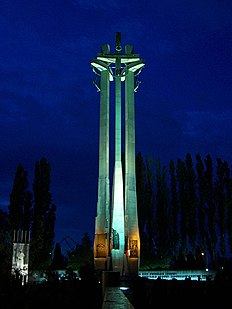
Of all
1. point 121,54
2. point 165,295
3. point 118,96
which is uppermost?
point 121,54

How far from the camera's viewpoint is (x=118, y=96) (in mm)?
27312

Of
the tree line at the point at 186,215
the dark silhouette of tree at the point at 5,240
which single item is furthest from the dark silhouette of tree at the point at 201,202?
the dark silhouette of tree at the point at 5,240

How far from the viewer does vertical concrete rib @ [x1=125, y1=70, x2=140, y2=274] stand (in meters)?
24.0

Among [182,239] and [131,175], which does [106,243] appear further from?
[182,239]

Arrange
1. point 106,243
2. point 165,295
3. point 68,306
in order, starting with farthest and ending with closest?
point 106,243
point 165,295
point 68,306

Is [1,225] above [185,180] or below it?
below

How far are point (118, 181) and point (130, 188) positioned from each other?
2.90 ft

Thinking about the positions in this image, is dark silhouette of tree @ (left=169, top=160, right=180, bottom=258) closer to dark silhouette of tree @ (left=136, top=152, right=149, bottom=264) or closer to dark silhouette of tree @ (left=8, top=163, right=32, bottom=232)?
dark silhouette of tree @ (left=136, top=152, right=149, bottom=264)

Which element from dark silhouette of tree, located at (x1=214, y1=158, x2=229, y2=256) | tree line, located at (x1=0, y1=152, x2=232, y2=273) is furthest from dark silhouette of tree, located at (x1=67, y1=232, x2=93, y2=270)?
dark silhouette of tree, located at (x1=214, y1=158, x2=229, y2=256)

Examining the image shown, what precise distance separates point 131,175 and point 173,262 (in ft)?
28.8

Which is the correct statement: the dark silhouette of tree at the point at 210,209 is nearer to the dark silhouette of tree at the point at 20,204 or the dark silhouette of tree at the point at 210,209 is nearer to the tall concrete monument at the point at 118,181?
the tall concrete monument at the point at 118,181

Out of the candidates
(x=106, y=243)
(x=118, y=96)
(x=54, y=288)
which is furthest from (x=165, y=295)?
(x=118, y=96)

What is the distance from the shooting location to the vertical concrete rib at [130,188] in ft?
78.7

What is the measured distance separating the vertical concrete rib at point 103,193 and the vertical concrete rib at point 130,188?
1.19 metres
